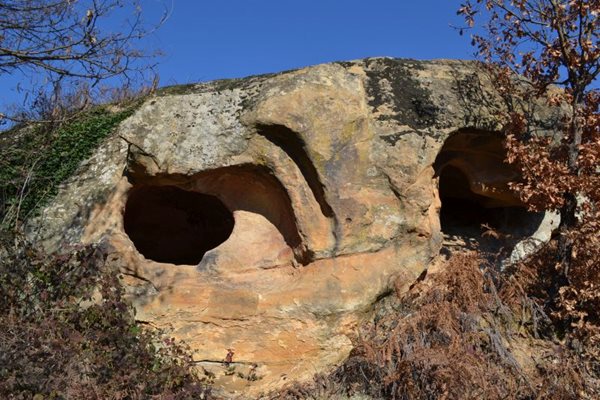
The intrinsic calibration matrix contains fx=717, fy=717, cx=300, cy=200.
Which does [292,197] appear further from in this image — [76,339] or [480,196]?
[480,196]

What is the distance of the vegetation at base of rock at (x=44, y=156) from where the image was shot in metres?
7.61

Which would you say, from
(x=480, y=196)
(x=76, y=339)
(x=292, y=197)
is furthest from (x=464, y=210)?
(x=76, y=339)

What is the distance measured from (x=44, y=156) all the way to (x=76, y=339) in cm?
279

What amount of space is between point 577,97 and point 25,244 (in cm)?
555

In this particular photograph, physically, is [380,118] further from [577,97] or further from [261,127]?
[577,97]

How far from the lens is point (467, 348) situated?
236 inches

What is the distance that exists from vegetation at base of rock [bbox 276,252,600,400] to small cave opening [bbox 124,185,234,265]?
317cm

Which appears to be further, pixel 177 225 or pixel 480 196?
pixel 177 225

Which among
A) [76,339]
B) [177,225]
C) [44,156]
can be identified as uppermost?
[44,156]

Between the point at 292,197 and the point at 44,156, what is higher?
the point at 44,156

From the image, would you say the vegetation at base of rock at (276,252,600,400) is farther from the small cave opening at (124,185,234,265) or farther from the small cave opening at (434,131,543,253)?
the small cave opening at (124,185,234,265)

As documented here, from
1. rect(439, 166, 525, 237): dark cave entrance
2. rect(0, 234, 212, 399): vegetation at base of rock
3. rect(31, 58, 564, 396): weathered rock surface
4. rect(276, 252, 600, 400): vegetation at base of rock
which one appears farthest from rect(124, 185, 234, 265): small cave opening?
rect(276, 252, 600, 400): vegetation at base of rock

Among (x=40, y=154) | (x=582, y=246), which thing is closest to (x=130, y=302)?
(x=40, y=154)

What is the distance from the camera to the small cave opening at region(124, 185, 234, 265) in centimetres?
895
